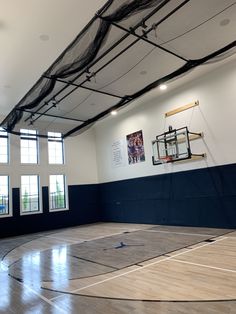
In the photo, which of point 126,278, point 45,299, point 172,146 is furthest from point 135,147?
point 45,299

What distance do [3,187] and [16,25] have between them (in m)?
6.30

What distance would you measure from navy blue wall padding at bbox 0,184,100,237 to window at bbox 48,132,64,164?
48.9 inches

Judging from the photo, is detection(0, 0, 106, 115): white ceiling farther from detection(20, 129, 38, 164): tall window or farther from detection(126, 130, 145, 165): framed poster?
detection(126, 130, 145, 165): framed poster

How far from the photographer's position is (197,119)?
810 cm

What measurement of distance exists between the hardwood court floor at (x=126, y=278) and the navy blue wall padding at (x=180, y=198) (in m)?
1.49

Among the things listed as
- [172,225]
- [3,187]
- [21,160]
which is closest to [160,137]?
[172,225]

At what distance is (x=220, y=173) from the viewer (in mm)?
7484

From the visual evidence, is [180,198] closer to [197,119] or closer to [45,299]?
[197,119]

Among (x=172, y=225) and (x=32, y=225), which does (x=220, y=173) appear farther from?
(x=32, y=225)

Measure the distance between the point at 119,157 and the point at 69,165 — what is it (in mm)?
2219

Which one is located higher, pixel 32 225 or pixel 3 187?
pixel 3 187

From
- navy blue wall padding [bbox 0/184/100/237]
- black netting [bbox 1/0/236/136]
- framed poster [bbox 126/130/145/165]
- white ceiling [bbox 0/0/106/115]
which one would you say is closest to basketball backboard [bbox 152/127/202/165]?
framed poster [bbox 126/130/145/165]

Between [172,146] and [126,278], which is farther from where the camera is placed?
[172,146]

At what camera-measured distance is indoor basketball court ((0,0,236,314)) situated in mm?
3520
